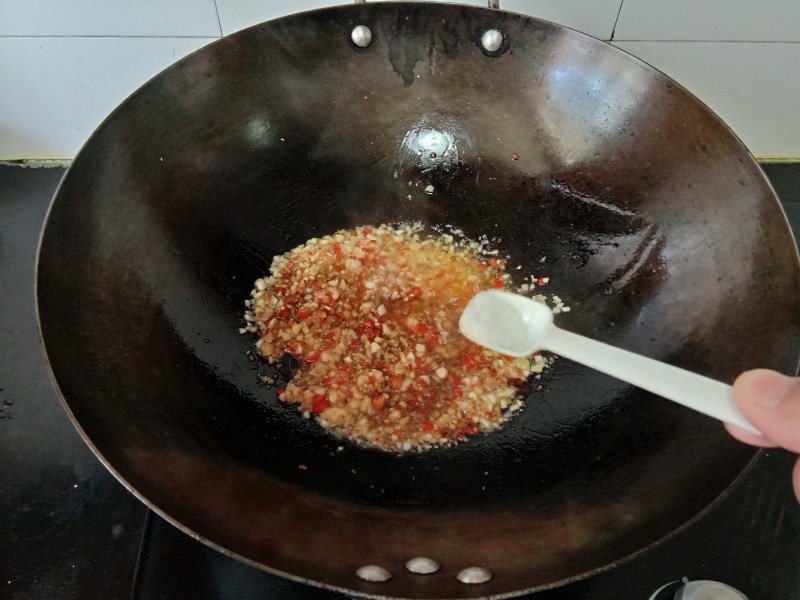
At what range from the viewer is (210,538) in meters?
0.60

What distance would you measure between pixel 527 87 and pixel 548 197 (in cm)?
20

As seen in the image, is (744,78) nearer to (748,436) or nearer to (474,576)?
(748,436)

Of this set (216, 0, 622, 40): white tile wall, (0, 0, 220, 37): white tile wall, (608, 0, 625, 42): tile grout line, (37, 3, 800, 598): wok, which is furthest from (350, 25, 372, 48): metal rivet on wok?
(608, 0, 625, 42): tile grout line

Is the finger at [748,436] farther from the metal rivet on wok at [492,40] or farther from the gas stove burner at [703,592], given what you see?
the metal rivet on wok at [492,40]

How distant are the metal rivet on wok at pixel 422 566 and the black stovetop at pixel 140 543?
0.21m

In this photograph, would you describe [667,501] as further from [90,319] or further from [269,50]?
[269,50]

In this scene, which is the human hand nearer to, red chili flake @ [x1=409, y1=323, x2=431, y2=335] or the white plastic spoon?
the white plastic spoon

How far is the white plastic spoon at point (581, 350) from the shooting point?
0.56 meters

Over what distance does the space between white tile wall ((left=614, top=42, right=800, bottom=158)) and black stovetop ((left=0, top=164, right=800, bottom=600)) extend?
0.74 m

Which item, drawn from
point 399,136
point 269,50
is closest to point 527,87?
point 399,136

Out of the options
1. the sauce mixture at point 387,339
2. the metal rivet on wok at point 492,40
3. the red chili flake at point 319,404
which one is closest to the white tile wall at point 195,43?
the metal rivet on wok at point 492,40

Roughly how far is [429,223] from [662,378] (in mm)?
611

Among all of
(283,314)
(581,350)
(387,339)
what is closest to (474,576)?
(581,350)

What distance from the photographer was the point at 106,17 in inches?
41.8
